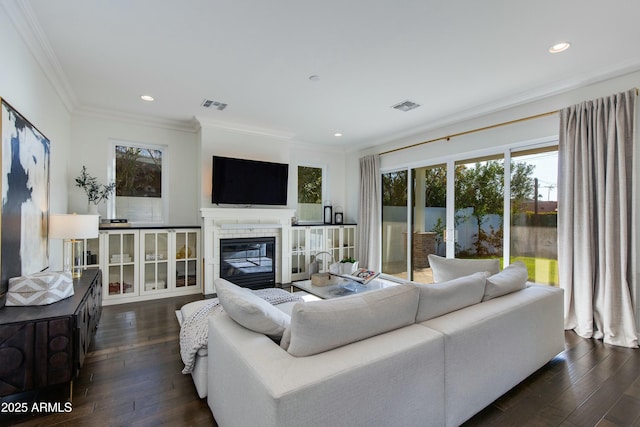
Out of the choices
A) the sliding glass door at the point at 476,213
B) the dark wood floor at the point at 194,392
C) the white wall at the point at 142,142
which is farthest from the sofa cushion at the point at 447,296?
the white wall at the point at 142,142

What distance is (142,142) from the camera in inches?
174

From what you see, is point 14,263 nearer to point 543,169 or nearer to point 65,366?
point 65,366

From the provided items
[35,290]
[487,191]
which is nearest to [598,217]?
[487,191]

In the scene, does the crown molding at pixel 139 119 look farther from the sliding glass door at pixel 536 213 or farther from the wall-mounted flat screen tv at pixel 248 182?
the sliding glass door at pixel 536 213

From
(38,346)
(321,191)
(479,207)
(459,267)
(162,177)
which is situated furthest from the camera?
(321,191)

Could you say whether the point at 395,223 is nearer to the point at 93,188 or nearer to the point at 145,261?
the point at 145,261

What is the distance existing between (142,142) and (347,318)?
172 inches

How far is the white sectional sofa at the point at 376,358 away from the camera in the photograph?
3.86 feet

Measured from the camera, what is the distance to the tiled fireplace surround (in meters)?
4.35

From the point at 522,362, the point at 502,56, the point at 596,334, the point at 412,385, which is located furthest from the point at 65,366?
the point at 596,334

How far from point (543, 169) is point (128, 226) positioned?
530cm

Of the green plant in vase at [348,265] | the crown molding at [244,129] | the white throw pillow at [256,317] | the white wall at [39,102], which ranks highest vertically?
the crown molding at [244,129]

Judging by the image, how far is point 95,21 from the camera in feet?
7.15

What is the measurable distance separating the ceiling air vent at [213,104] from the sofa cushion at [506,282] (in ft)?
11.4
